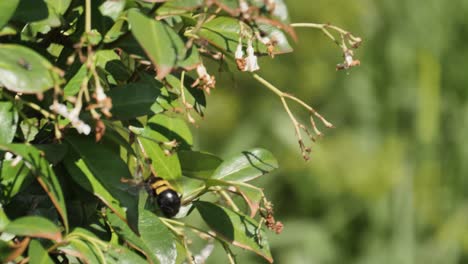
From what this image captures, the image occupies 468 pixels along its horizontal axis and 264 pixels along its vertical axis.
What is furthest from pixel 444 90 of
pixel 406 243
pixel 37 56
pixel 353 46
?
pixel 37 56

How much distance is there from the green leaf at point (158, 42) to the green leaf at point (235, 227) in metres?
0.24

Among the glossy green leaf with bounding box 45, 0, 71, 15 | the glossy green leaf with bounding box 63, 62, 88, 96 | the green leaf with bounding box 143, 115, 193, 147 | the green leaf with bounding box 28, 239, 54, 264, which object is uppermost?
the glossy green leaf with bounding box 45, 0, 71, 15

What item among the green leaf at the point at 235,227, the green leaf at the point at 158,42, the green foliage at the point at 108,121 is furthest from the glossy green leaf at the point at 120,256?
the green leaf at the point at 158,42

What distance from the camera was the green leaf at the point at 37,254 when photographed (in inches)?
33.7

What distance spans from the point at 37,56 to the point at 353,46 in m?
0.40

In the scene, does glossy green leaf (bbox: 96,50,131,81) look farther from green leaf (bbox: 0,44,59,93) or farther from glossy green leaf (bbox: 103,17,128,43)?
green leaf (bbox: 0,44,59,93)

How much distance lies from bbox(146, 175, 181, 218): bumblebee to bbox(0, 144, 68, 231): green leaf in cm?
18

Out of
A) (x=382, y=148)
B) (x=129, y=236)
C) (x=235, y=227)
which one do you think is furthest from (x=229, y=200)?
(x=382, y=148)

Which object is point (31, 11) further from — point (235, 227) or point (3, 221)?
point (235, 227)

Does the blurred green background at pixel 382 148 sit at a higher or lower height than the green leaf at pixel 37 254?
lower

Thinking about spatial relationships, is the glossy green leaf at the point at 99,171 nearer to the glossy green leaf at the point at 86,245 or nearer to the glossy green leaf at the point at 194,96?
the glossy green leaf at the point at 86,245

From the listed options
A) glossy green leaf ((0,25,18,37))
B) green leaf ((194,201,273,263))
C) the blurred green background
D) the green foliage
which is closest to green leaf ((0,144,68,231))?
the green foliage

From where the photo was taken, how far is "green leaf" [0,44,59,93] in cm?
82

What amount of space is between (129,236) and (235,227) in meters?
0.13
